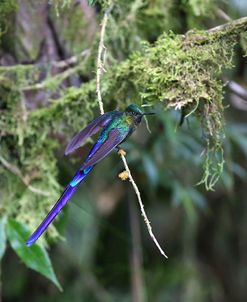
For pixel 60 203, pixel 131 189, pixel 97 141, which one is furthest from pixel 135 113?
pixel 131 189

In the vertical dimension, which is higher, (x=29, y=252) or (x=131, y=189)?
(x=29, y=252)

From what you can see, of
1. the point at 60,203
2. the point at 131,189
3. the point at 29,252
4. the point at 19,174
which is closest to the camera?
the point at 60,203

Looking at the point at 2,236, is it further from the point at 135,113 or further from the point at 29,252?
the point at 135,113

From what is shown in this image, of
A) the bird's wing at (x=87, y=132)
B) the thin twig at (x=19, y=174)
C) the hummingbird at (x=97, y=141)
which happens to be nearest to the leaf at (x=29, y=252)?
the thin twig at (x=19, y=174)

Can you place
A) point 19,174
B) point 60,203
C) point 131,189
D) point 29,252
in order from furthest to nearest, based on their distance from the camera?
point 131,189 < point 19,174 < point 29,252 < point 60,203

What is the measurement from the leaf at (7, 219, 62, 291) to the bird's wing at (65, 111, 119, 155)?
0.36 metres

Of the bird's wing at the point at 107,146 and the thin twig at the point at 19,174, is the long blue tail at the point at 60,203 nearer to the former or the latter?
the bird's wing at the point at 107,146

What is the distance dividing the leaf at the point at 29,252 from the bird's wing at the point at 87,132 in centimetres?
36

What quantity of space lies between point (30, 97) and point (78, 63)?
6.0 inches

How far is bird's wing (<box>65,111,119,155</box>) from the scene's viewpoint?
1085 millimetres

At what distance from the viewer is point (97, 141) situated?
1.12 m

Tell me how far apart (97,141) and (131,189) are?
123 cm

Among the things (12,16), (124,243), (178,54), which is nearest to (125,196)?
(124,243)

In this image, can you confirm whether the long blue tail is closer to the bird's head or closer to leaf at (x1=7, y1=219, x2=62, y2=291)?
the bird's head
